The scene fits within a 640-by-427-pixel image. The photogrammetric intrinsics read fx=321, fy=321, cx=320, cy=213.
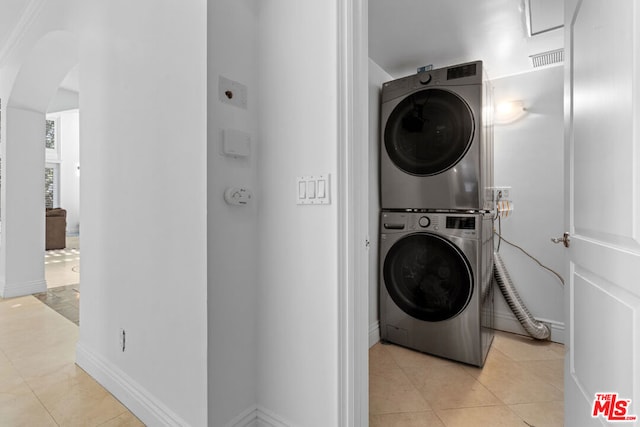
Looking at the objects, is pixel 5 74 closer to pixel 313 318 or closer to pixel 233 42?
pixel 233 42

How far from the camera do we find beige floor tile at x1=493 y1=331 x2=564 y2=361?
2207 millimetres

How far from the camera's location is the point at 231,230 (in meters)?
1.23

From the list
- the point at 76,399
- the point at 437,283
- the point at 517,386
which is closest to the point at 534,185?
the point at 437,283

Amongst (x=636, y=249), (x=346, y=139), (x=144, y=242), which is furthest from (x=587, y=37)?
(x=144, y=242)

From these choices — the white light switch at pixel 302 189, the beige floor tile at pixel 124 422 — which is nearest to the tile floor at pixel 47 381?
the beige floor tile at pixel 124 422

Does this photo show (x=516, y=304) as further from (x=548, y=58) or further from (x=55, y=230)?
(x=55, y=230)

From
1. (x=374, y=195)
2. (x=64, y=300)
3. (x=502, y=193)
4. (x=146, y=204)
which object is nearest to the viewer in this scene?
(x=146, y=204)

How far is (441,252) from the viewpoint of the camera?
215cm

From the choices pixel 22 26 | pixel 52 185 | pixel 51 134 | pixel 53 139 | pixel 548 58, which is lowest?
pixel 52 185

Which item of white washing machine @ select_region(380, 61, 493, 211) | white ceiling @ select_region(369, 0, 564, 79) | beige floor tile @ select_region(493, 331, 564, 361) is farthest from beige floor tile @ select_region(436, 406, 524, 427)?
white ceiling @ select_region(369, 0, 564, 79)

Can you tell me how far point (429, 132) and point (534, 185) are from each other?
109 centimetres

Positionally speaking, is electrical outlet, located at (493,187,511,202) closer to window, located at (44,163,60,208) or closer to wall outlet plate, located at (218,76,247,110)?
wall outlet plate, located at (218,76,247,110)

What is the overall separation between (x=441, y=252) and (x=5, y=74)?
4.39 m

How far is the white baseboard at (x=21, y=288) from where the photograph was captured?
3156mm
